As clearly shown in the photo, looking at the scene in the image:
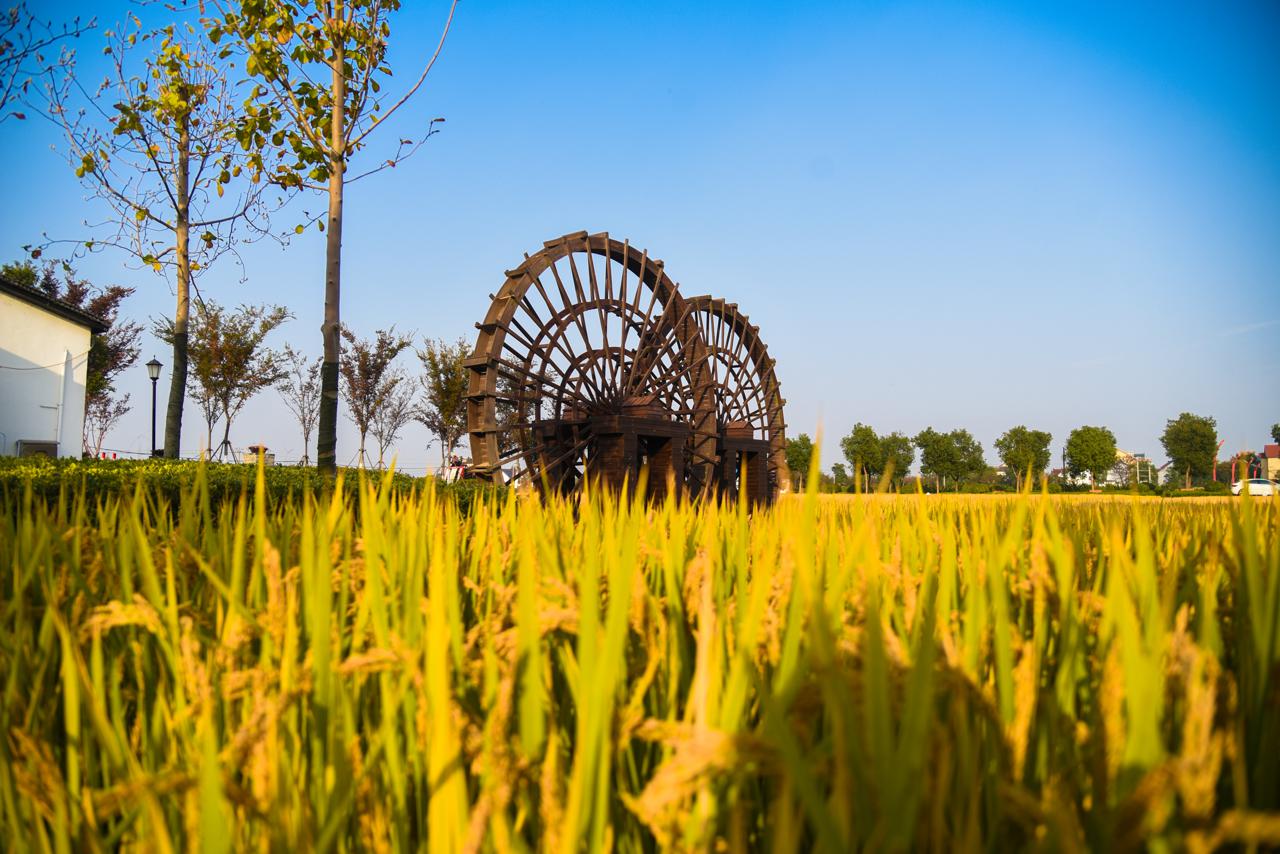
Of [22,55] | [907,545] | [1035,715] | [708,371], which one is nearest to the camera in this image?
[1035,715]

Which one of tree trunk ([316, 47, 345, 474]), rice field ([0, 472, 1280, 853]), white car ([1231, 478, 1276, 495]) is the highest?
tree trunk ([316, 47, 345, 474])

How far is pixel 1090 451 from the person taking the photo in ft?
200

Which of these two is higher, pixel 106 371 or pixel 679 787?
pixel 106 371

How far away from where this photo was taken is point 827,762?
84 cm

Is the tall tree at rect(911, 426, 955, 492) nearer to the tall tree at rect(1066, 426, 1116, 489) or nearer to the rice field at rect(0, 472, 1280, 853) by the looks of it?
the tall tree at rect(1066, 426, 1116, 489)

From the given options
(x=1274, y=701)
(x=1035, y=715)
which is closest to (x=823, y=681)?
(x=1035, y=715)

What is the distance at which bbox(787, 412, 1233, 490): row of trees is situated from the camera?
196 ft

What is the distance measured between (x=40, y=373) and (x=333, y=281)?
657 inches

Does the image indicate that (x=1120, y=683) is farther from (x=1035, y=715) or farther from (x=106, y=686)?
(x=106, y=686)

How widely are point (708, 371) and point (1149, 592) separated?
16542 millimetres

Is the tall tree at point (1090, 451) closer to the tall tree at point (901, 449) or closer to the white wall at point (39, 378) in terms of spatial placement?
the tall tree at point (901, 449)

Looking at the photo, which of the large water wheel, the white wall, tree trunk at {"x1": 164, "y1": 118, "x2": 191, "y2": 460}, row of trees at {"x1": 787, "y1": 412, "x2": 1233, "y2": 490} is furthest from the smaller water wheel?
row of trees at {"x1": 787, "y1": 412, "x2": 1233, "y2": 490}

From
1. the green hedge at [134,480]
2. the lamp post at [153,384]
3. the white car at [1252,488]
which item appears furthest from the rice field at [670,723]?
the lamp post at [153,384]

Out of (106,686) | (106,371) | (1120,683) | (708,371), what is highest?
(106,371)
